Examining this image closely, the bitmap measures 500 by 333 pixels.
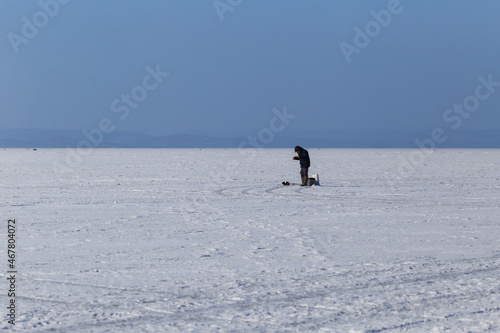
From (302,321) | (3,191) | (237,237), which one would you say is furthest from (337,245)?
(3,191)

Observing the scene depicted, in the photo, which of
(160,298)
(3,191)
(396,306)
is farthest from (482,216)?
(3,191)

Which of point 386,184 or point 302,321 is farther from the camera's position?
point 386,184

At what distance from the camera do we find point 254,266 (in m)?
8.96

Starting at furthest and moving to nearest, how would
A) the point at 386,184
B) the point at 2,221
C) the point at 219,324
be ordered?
the point at 386,184
the point at 2,221
the point at 219,324

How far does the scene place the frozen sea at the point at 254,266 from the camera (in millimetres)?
6340

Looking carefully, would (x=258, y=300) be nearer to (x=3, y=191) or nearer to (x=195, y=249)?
(x=195, y=249)

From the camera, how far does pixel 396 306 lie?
6.78 meters

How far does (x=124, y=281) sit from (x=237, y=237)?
152 inches

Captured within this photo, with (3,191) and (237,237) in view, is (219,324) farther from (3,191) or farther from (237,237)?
(3,191)

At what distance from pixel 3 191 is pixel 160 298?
1621cm

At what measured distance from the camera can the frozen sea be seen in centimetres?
634

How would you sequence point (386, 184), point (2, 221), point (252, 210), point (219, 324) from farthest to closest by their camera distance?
point (386, 184)
point (252, 210)
point (2, 221)
point (219, 324)

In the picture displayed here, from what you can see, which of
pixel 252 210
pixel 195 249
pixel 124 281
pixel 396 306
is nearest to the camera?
pixel 396 306

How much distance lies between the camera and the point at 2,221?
1388 cm
